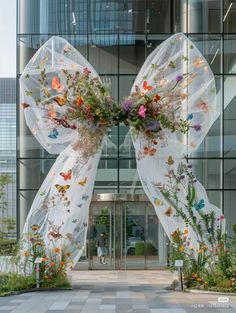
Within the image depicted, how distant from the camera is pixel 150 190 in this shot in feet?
42.7

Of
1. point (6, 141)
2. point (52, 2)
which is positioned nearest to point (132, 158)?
point (52, 2)

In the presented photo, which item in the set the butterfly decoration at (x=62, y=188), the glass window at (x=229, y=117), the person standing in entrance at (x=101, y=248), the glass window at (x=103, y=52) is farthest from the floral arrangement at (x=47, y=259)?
the glass window at (x=103, y=52)

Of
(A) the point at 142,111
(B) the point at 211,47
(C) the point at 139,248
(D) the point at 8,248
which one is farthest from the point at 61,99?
(B) the point at 211,47

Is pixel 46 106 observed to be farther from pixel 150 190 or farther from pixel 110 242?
pixel 110 242

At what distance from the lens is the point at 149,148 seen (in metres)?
12.8

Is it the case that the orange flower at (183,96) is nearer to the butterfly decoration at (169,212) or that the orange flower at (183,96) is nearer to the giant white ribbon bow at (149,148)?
the giant white ribbon bow at (149,148)

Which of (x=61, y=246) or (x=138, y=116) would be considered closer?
(x=138, y=116)

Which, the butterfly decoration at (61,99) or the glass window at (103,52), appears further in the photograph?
the glass window at (103,52)

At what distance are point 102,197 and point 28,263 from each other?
764 centimetres

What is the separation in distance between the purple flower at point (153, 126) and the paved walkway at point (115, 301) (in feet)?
11.1

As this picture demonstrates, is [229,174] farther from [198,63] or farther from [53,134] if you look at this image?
[53,134]

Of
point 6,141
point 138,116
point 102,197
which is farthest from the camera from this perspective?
point 6,141

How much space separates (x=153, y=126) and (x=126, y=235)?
9137 mm

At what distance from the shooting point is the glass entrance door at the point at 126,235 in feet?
68.3
